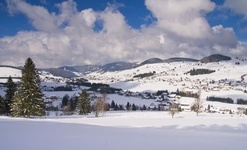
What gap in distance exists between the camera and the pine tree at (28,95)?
1859 inches

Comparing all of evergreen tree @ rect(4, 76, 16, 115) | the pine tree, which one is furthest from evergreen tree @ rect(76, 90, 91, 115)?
the pine tree

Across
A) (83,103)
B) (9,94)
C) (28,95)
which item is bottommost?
(83,103)

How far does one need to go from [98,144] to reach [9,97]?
43.2 meters

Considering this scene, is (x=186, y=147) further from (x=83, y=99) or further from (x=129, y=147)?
(x=83, y=99)

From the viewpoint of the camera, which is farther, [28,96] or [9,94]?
[9,94]

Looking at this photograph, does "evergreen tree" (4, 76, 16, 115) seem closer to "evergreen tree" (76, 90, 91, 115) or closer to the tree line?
the tree line

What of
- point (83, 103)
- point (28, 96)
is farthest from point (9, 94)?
point (83, 103)

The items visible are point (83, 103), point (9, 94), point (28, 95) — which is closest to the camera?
point (28, 95)

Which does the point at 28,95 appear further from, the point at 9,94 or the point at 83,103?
the point at 83,103

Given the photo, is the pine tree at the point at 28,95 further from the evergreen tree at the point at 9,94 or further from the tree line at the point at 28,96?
the evergreen tree at the point at 9,94

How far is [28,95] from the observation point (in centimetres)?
4747

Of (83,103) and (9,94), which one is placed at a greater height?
(9,94)

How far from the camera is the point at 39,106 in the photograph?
48.2 meters

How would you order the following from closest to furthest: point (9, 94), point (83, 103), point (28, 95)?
point (28, 95) < point (9, 94) < point (83, 103)
